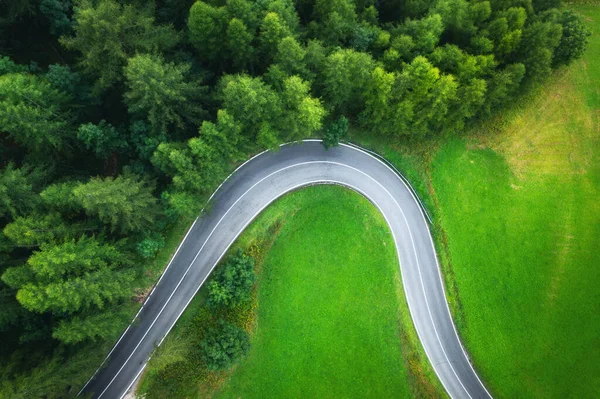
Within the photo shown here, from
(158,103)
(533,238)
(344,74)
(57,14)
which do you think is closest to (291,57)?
(344,74)

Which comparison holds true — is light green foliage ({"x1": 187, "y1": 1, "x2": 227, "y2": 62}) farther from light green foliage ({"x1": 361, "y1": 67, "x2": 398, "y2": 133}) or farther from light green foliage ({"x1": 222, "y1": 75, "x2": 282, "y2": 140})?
light green foliage ({"x1": 361, "y1": 67, "x2": 398, "y2": 133})

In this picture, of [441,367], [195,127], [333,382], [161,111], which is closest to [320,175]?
[195,127]

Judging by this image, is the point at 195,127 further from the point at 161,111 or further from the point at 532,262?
the point at 532,262

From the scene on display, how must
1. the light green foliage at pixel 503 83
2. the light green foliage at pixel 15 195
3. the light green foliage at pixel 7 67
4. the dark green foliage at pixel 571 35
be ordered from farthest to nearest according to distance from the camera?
the dark green foliage at pixel 571 35, the light green foliage at pixel 503 83, the light green foliage at pixel 7 67, the light green foliage at pixel 15 195

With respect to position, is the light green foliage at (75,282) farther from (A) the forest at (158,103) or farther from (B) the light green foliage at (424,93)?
(B) the light green foliage at (424,93)

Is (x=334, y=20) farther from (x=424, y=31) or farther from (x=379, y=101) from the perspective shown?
(x=424, y=31)

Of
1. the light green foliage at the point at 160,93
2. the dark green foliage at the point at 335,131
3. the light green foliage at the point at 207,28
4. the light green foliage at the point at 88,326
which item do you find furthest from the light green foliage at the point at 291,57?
the light green foliage at the point at 88,326
